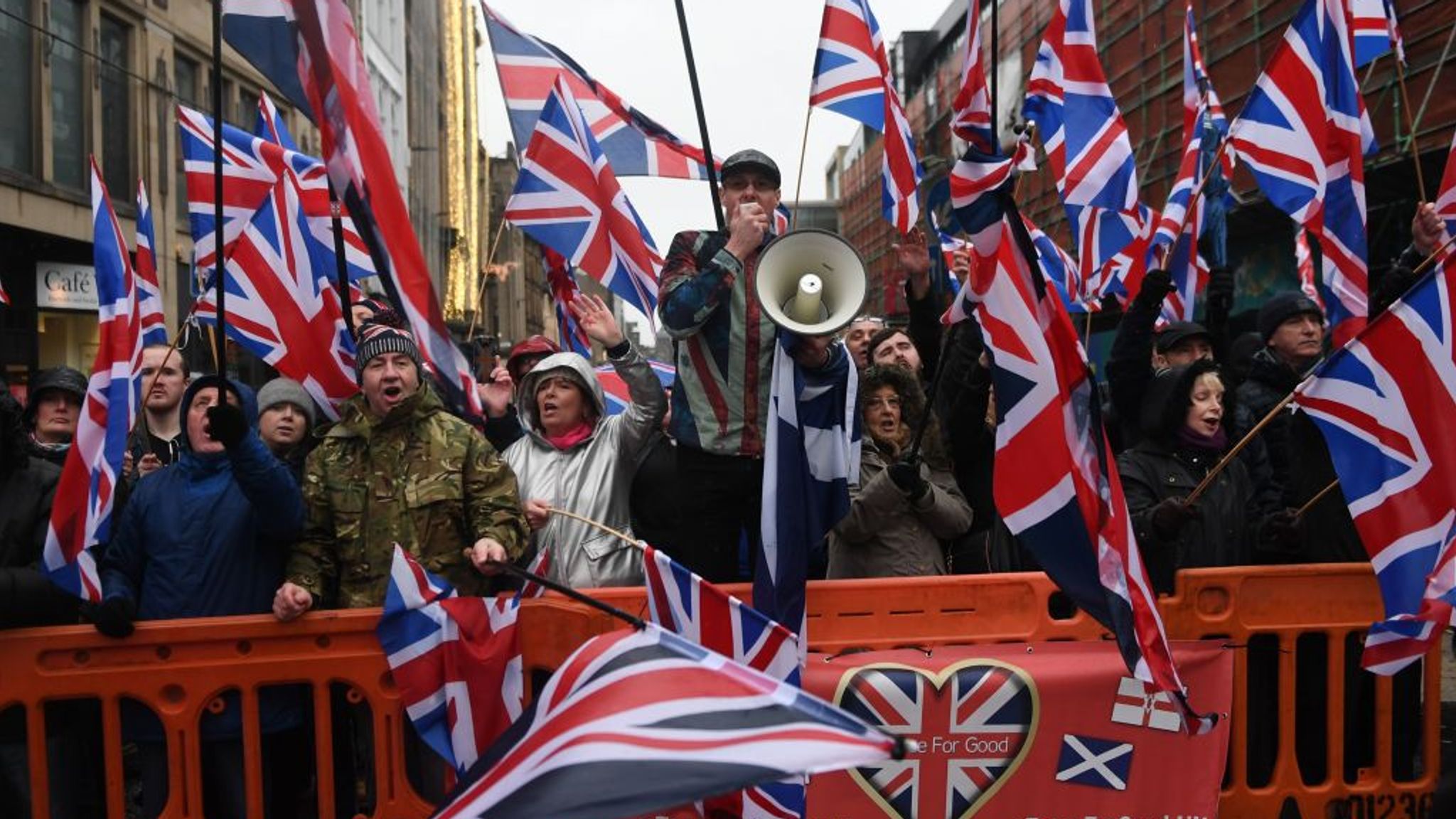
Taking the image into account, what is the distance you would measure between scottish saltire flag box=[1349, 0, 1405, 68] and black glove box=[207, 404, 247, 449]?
18.7 ft

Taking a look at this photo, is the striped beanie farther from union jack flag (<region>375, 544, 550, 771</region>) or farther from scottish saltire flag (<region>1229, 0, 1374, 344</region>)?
scottish saltire flag (<region>1229, 0, 1374, 344</region>)

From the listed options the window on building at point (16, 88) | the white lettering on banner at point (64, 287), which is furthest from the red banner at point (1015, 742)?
the window on building at point (16, 88)

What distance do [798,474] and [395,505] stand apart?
1.29 m

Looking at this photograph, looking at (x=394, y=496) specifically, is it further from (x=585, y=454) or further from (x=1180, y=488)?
(x=1180, y=488)

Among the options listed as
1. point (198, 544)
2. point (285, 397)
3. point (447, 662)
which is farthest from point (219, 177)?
point (447, 662)

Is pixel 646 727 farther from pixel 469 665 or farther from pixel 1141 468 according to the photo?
pixel 1141 468

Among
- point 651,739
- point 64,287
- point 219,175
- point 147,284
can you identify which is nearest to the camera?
point 651,739

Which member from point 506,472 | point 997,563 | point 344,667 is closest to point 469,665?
point 344,667

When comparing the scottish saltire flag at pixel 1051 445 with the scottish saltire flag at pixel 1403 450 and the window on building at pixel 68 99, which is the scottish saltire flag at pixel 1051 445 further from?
the window on building at pixel 68 99

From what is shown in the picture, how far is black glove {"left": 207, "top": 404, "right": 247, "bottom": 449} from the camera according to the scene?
11.8 ft

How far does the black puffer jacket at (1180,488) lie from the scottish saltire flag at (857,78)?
1.97 m

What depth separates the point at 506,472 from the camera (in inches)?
161

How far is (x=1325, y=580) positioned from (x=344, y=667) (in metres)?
3.03

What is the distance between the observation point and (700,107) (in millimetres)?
4332
